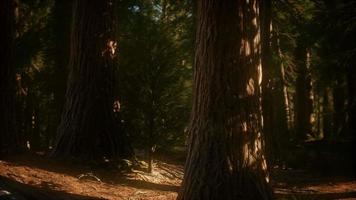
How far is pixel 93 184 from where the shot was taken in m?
9.45

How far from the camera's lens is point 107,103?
10.9 meters

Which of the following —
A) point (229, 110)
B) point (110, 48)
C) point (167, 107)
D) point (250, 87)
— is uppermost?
point (110, 48)

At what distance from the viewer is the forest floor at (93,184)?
7.89m

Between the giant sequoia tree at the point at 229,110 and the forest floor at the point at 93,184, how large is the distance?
257cm

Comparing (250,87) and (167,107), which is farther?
(167,107)

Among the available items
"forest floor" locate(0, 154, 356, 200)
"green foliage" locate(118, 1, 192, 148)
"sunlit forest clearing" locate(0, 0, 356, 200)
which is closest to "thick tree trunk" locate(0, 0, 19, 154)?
"sunlit forest clearing" locate(0, 0, 356, 200)

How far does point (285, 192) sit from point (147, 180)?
3665 millimetres

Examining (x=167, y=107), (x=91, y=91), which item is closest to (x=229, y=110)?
(x=91, y=91)

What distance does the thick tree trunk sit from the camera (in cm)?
1003

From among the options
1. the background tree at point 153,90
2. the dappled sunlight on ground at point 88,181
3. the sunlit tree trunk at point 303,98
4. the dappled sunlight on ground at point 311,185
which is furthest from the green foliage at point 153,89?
the sunlit tree trunk at point 303,98

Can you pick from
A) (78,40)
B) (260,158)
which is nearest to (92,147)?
(78,40)

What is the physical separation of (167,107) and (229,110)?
17.2 ft

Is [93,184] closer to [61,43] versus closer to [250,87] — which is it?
[250,87]

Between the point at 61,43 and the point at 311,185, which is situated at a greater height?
the point at 61,43
